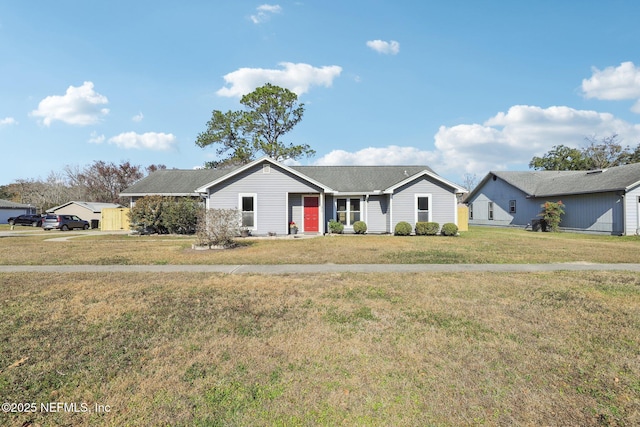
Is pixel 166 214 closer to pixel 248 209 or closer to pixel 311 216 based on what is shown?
pixel 248 209

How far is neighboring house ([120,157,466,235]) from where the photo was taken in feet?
64.1

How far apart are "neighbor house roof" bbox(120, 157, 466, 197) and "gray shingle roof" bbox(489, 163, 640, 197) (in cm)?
973

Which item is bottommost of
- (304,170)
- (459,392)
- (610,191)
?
(459,392)

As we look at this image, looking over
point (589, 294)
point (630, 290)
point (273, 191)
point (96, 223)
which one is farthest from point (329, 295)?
point (96, 223)

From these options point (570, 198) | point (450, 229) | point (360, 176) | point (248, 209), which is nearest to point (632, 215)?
point (570, 198)

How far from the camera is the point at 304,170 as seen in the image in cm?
2617

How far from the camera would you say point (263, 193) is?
19.5 meters

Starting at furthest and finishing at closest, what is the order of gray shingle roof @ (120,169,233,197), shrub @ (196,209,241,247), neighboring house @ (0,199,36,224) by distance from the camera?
neighboring house @ (0,199,36,224)
gray shingle roof @ (120,169,233,197)
shrub @ (196,209,241,247)

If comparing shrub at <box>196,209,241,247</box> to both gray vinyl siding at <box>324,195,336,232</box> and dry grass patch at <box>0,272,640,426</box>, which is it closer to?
dry grass patch at <box>0,272,640,426</box>

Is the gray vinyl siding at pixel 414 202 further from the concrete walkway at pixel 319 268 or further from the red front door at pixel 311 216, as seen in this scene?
the concrete walkway at pixel 319 268

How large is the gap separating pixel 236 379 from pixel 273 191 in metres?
16.5

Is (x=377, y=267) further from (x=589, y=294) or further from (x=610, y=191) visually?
(x=610, y=191)

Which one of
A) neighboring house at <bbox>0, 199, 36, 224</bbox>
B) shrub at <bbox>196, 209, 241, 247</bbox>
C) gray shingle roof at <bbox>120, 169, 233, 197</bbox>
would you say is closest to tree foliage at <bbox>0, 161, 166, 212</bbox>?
neighboring house at <bbox>0, 199, 36, 224</bbox>

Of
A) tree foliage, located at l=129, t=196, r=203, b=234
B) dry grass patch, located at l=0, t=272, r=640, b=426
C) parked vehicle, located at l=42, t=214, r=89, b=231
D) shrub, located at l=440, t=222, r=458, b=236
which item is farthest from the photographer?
parked vehicle, located at l=42, t=214, r=89, b=231
